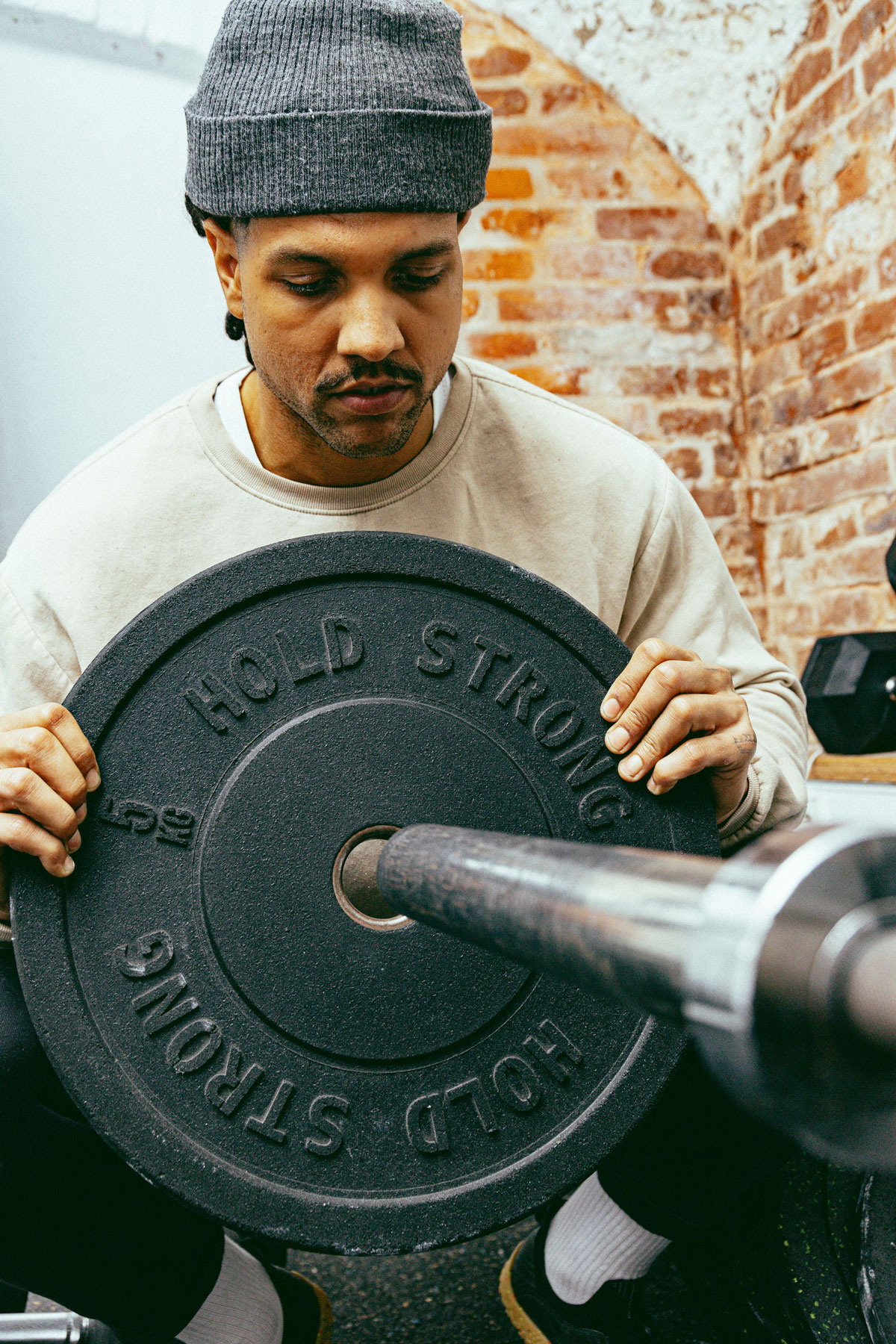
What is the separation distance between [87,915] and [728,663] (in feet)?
2.34

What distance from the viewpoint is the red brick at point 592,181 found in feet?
8.07

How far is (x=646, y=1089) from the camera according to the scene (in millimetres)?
873

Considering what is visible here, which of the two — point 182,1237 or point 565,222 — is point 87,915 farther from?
point 565,222

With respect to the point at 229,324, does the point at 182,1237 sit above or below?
below

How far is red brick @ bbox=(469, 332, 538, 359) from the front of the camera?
2441mm

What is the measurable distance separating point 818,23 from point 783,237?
410 millimetres

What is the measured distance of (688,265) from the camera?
253 cm

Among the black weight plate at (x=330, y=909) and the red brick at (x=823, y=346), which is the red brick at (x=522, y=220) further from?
the black weight plate at (x=330, y=909)

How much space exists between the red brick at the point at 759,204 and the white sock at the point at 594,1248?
2032 mm

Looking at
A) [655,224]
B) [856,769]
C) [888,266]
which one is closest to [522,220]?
[655,224]

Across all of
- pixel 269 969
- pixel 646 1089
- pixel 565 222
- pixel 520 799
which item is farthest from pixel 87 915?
pixel 565 222

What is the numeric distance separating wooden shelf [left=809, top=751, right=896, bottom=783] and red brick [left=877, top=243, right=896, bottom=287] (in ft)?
2.84

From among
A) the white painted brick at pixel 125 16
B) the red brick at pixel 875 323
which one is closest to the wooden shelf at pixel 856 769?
the red brick at pixel 875 323

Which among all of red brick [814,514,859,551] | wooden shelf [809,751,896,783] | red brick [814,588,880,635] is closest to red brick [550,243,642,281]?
red brick [814,514,859,551]
